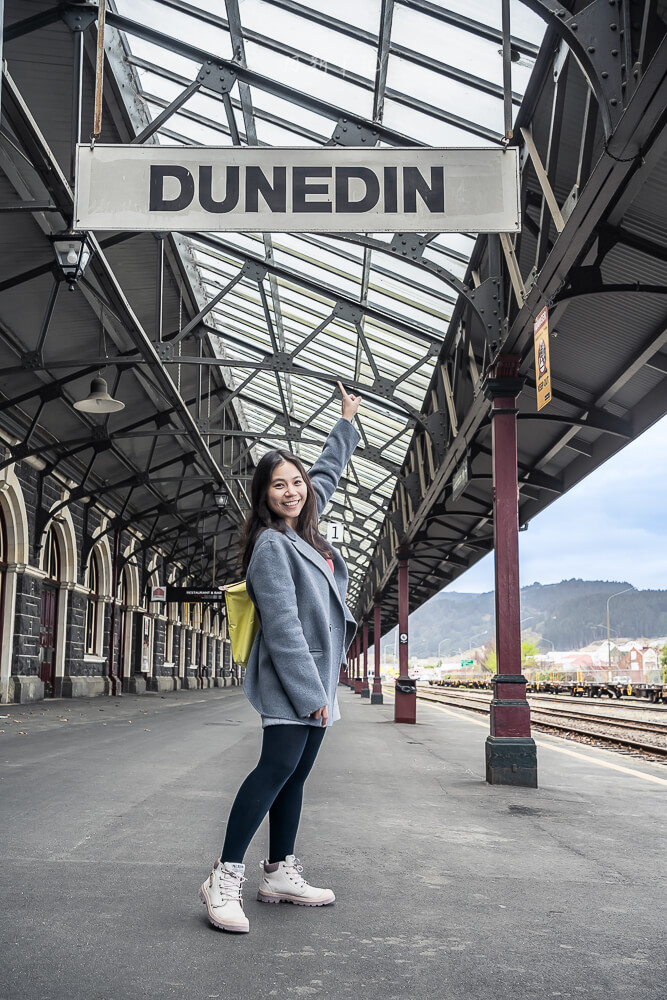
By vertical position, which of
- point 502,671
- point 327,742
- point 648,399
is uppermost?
point 648,399

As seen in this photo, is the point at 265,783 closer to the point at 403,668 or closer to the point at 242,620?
the point at 242,620

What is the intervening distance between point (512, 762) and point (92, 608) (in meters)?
18.5

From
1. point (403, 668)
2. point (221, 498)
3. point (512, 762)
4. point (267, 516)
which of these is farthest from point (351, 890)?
point (221, 498)

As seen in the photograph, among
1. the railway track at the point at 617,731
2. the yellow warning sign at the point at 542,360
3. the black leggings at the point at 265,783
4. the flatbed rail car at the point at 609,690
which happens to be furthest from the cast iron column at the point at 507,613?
the flatbed rail car at the point at 609,690

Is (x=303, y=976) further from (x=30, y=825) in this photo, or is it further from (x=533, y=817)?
(x=533, y=817)

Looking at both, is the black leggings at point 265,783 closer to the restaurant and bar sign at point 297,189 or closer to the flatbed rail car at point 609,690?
the restaurant and bar sign at point 297,189

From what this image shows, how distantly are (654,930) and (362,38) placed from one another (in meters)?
7.44

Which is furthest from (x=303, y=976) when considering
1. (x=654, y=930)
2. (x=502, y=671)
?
(x=502, y=671)

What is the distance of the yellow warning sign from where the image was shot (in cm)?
637

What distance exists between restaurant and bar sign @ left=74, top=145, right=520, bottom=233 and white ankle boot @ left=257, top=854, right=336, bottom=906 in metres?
2.84

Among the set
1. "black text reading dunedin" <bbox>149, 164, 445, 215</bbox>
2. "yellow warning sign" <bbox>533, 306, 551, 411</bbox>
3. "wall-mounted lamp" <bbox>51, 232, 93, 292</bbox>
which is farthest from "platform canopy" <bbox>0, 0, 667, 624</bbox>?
"black text reading dunedin" <bbox>149, 164, 445, 215</bbox>

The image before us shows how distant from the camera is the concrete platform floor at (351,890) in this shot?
8.46 ft

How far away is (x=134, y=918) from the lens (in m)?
3.11

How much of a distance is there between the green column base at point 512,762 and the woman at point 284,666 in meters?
4.57
